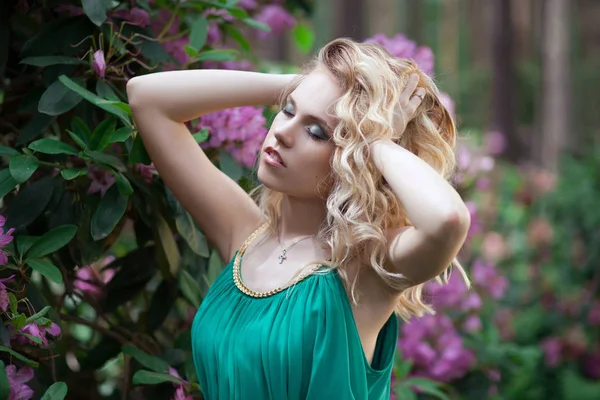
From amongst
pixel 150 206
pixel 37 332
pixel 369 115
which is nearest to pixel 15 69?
pixel 150 206

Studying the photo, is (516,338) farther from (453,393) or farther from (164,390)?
(164,390)

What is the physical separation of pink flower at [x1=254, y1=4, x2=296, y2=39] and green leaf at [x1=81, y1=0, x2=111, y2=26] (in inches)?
50.0

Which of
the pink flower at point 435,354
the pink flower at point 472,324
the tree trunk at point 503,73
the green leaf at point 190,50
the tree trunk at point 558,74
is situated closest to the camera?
the green leaf at point 190,50

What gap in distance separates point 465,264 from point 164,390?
7.54ft

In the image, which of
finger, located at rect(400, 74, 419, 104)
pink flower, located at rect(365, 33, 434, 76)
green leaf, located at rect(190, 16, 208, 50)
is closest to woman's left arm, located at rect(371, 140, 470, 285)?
finger, located at rect(400, 74, 419, 104)

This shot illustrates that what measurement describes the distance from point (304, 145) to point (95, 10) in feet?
1.79

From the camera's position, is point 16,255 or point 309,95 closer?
point 309,95

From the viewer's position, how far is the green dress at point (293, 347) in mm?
1484

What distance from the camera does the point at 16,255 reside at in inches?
66.7

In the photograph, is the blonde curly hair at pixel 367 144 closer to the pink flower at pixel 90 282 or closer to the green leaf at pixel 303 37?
the pink flower at pixel 90 282

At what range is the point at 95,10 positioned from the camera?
176cm

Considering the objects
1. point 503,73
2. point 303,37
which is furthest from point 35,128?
point 503,73

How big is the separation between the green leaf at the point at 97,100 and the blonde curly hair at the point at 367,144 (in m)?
0.42


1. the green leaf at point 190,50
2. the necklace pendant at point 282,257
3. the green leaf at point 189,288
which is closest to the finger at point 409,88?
the necklace pendant at point 282,257
